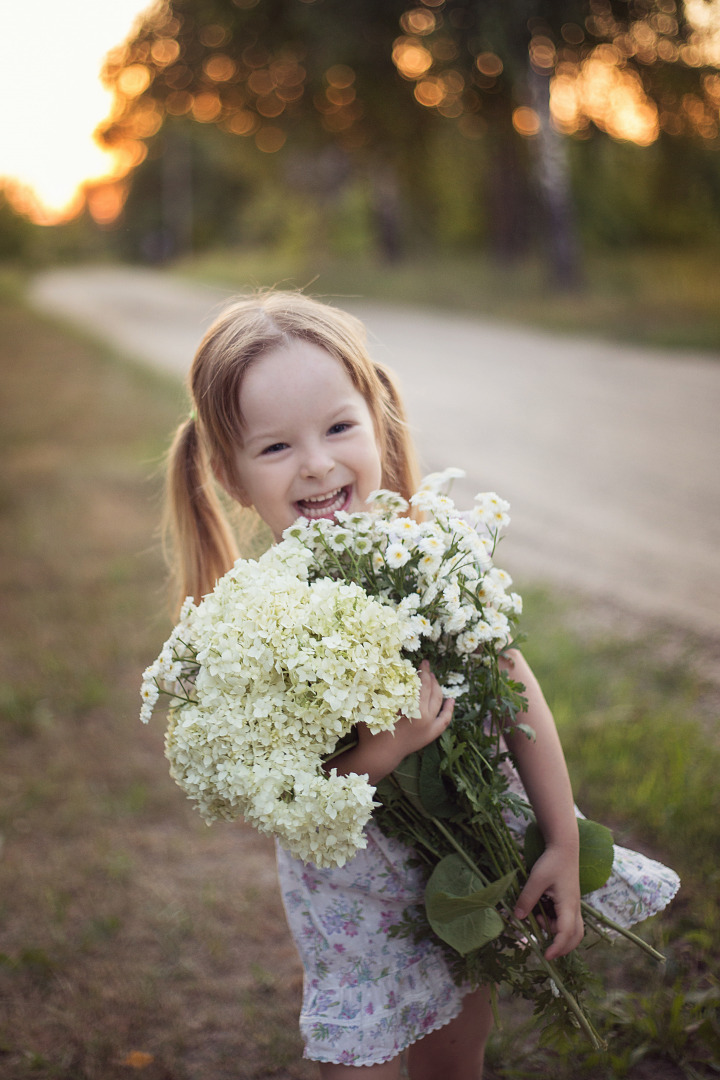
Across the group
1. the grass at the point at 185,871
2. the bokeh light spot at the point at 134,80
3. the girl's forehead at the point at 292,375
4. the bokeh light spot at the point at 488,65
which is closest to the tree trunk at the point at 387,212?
the bokeh light spot at the point at 134,80

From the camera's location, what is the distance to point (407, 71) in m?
16.2

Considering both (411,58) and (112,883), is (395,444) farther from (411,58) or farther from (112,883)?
(411,58)

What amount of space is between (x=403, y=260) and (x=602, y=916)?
21108 millimetres

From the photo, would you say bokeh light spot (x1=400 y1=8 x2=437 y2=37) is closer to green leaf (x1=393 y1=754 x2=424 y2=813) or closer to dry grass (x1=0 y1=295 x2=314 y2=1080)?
dry grass (x1=0 y1=295 x2=314 y2=1080)

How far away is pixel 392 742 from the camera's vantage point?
1.54 meters

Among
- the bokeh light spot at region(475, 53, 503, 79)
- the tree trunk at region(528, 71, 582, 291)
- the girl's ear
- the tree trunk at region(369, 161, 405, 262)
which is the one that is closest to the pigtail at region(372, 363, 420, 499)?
the girl's ear

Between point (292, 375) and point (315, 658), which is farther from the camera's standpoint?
point (292, 375)

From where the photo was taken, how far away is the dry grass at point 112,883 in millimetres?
2488

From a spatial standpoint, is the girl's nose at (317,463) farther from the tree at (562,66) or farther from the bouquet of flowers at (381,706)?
the tree at (562,66)

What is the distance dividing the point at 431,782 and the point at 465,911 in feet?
0.79

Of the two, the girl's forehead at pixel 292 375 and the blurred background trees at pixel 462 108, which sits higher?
the blurred background trees at pixel 462 108

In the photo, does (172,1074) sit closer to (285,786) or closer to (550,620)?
(285,786)

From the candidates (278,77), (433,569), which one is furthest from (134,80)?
(433,569)

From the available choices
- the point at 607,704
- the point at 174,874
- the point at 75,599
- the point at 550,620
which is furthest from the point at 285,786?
the point at 75,599
